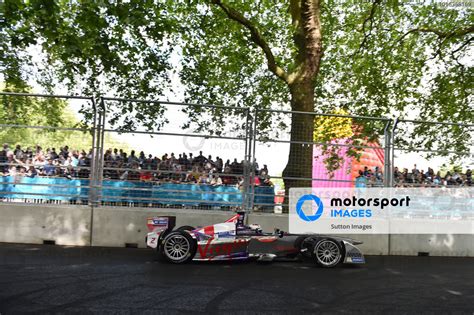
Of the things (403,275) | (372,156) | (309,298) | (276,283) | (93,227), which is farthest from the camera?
(372,156)

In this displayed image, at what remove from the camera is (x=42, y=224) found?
29.9 feet

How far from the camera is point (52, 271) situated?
6.27m

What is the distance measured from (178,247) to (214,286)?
2001 millimetres

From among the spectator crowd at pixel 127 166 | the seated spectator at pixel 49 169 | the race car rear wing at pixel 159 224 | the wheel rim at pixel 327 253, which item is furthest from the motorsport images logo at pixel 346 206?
the seated spectator at pixel 49 169

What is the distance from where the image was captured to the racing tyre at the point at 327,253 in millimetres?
7715

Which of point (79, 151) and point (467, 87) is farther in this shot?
point (467, 87)

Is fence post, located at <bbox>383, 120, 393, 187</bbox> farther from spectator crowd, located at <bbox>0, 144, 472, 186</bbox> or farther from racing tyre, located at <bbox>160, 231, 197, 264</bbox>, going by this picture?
racing tyre, located at <bbox>160, 231, 197, 264</bbox>

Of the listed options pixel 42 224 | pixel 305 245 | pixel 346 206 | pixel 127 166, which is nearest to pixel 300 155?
pixel 346 206

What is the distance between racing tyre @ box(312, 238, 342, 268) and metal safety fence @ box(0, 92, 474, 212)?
1847 millimetres

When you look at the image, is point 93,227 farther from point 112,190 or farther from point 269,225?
point 269,225

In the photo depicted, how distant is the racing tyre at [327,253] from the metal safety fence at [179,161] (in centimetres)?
185

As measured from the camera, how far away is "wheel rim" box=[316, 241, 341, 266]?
7.73m

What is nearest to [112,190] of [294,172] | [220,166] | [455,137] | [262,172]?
[220,166]

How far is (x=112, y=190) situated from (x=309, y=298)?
5311 millimetres
